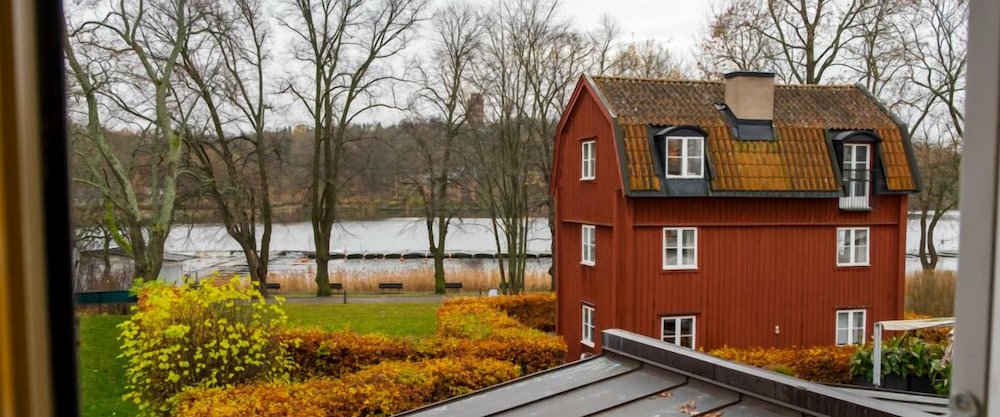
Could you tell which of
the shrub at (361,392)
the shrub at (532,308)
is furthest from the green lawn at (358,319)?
the shrub at (361,392)

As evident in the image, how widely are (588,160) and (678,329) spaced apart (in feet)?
10.8

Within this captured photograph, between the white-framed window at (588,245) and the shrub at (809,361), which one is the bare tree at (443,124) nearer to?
the white-framed window at (588,245)

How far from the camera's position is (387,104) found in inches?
722

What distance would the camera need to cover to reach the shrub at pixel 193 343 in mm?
6867

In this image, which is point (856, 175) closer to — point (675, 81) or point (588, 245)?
point (675, 81)

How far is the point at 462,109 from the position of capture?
18.9 metres

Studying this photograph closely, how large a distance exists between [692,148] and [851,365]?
3.95m

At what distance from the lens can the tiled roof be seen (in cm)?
1064

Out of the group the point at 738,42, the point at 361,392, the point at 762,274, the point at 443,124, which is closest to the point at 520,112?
the point at 443,124

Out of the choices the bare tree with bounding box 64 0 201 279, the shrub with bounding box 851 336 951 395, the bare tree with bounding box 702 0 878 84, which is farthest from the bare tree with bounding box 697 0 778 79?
the bare tree with bounding box 64 0 201 279

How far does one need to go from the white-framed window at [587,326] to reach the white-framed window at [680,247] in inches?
67.6

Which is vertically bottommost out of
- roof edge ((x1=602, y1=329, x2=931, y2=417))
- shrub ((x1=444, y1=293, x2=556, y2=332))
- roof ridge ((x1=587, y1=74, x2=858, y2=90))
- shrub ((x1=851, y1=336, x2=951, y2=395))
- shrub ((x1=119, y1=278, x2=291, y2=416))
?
shrub ((x1=444, y1=293, x2=556, y2=332))

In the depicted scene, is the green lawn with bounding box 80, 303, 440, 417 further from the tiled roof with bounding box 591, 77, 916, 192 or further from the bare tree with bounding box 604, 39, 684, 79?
the bare tree with bounding box 604, 39, 684, 79

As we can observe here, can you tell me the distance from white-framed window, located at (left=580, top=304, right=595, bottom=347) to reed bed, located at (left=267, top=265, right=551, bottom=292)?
7.83 metres
